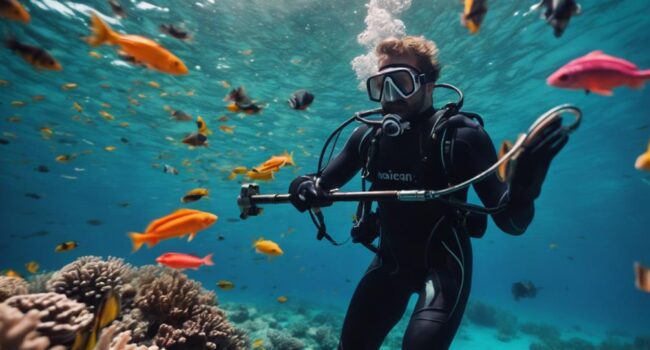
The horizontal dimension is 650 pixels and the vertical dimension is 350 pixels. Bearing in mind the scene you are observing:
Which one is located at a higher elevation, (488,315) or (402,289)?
(488,315)

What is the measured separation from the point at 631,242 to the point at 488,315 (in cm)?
7723

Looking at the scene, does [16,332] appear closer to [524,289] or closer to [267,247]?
[267,247]

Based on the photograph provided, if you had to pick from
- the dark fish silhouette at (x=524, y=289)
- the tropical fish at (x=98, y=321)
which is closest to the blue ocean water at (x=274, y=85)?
the tropical fish at (x=98, y=321)

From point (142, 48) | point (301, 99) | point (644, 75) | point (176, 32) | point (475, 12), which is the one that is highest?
point (176, 32)

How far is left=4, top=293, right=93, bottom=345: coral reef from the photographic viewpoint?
9.00 feet

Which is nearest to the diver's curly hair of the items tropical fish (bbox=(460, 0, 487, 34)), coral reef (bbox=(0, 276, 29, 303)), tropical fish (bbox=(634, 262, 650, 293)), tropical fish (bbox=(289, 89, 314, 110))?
tropical fish (bbox=(460, 0, 487, 34))

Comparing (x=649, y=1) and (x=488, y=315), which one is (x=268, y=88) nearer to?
(x=649, y=1)

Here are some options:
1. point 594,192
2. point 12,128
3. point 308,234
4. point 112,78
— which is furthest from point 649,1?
point 308,234

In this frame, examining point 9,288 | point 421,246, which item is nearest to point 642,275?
point 421,246

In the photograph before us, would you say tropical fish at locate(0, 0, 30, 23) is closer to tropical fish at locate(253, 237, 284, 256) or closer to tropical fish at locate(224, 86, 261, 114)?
tropical fish at locate(224, 86, 261, 114)

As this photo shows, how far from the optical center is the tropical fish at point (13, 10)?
3.45 meters

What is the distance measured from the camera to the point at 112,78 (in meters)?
17.7

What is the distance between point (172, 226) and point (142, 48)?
214 centimetres

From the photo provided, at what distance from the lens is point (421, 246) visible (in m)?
3.66
